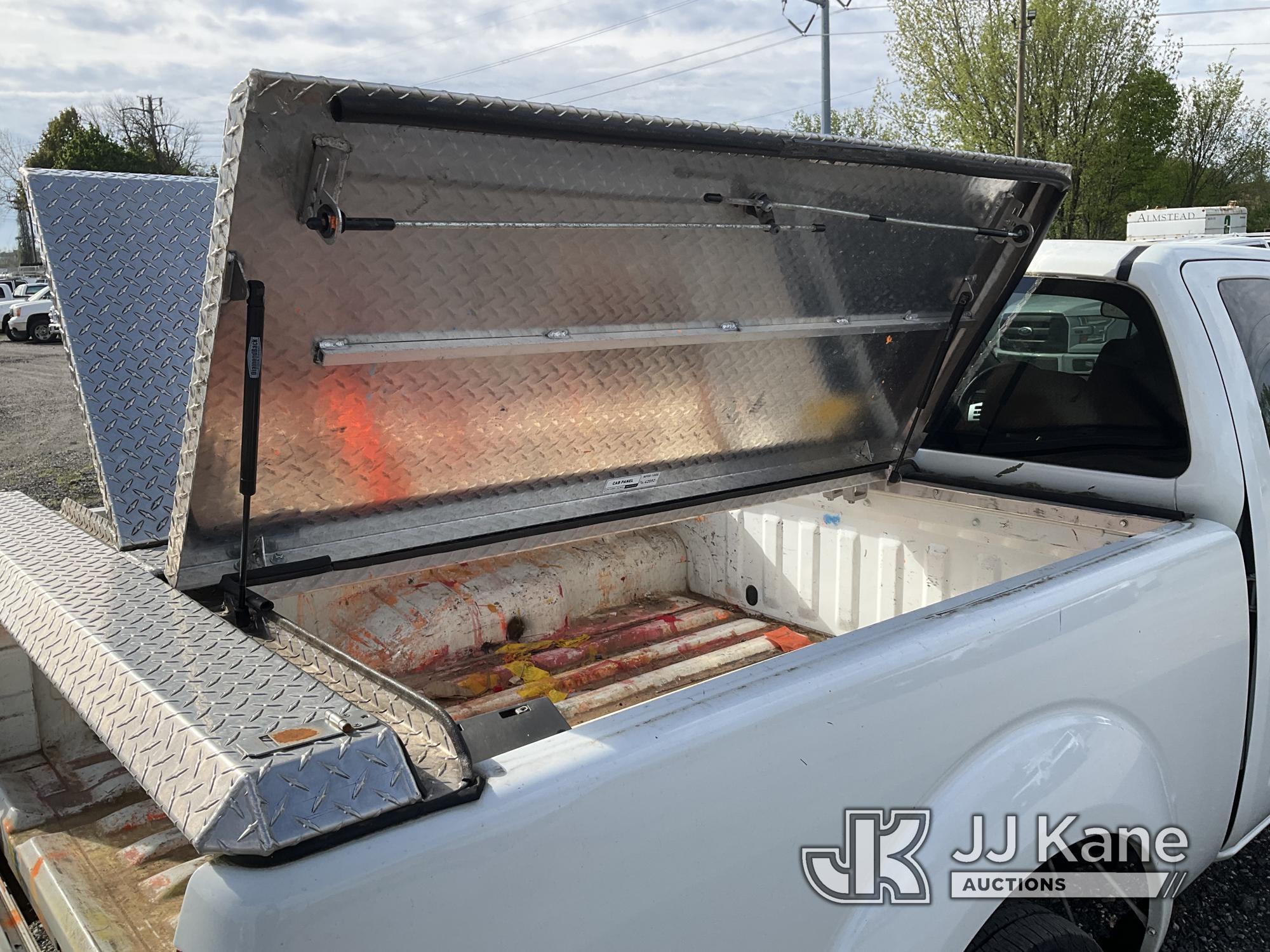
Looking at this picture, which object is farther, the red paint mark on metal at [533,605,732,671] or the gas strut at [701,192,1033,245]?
the red paint mark on metal at [533,605,732,671]

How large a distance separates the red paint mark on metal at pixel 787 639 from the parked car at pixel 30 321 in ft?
108

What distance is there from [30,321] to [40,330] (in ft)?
1.61

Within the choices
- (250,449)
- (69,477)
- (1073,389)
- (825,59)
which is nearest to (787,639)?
(1073,389)

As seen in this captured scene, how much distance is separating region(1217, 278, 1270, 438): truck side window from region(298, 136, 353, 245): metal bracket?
2421 mm

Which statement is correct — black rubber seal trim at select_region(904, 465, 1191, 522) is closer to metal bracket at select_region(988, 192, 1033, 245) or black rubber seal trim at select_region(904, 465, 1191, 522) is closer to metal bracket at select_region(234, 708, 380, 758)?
metal bracket at select_region(988, 192, 1033, 245)

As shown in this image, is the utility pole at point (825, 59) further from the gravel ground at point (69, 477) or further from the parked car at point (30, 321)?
the parked car at point (30, 321)

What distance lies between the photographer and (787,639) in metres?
3.53

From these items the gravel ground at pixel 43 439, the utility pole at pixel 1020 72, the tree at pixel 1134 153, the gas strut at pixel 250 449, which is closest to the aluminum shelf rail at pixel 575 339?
the gas strut at pixel 250 449

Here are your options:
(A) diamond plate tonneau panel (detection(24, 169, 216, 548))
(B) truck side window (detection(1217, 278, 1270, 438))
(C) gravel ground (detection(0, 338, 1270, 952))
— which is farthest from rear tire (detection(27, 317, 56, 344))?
(B) truck side window (detection(1217, 278, 1270, 438))

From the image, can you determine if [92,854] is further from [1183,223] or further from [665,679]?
[1183,223]

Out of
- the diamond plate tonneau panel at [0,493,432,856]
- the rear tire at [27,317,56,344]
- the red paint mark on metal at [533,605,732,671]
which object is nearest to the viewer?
the diamond plate tonneau panel at [0,493,432,856]

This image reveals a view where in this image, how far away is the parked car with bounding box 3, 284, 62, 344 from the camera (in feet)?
101

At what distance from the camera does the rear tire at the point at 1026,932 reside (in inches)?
75.4

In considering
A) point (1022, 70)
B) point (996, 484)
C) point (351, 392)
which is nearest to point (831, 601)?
point (996, 484)
